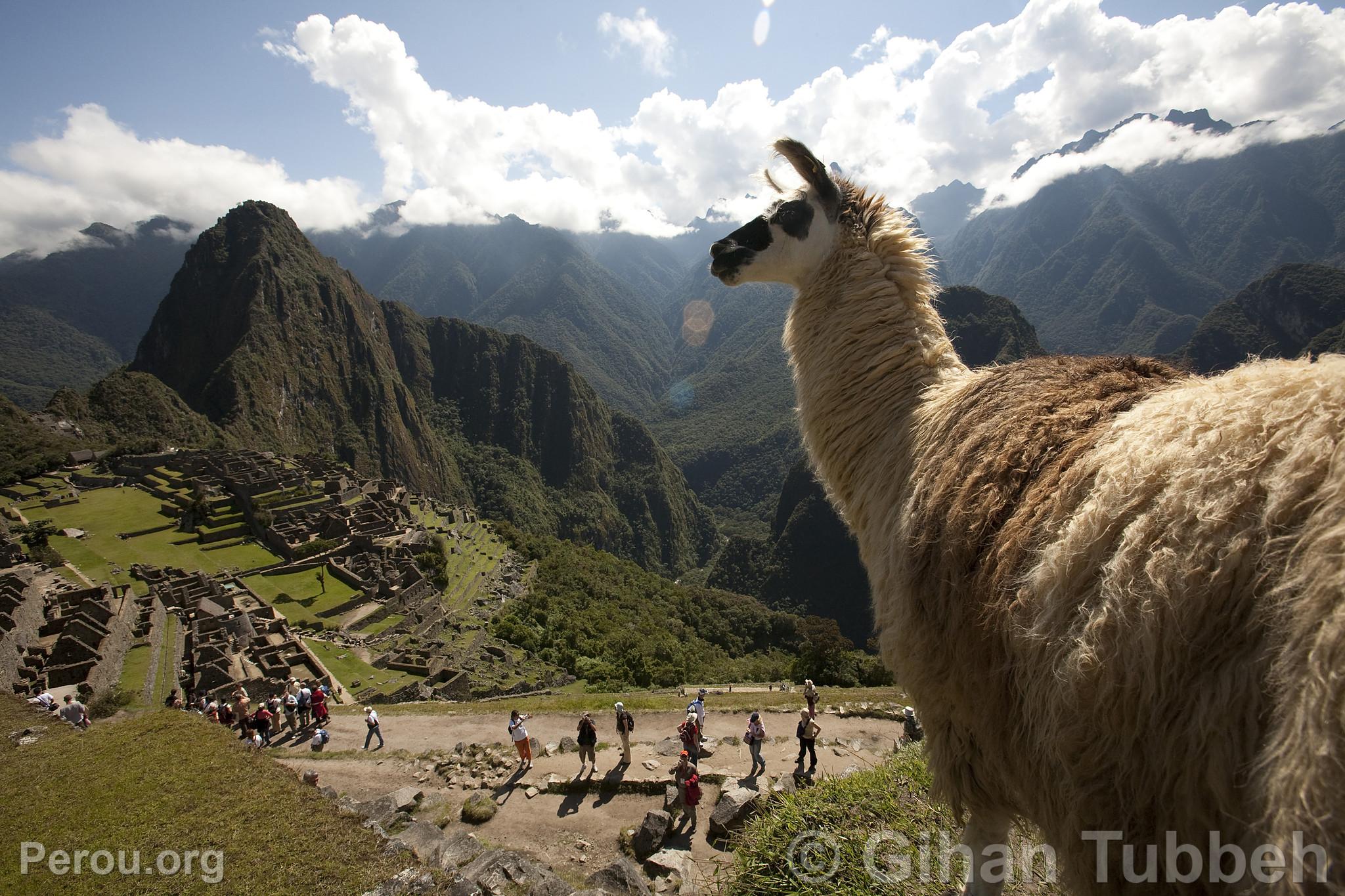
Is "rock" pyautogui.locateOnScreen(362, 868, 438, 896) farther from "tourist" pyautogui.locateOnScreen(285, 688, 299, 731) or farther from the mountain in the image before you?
the mountain

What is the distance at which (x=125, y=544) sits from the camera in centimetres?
3888

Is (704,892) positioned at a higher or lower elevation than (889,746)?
higher

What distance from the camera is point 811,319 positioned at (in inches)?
141

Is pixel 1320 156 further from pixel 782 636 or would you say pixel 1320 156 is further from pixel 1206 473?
pixel 1206 473

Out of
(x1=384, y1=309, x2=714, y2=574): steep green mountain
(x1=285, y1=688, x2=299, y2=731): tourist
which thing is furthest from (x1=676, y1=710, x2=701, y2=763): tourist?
(x1=384, y1=309, x2=714, y2=574): steep green mountain

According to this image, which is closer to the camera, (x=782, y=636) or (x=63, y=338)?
(x=782, y=636)

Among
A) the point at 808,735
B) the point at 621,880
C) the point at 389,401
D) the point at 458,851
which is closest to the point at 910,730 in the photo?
the point at 808,735

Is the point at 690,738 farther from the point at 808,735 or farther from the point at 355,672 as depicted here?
the point at 355,672

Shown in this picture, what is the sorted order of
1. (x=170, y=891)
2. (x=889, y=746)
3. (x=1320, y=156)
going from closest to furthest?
(x=170, y=891)
(x=889, y=746)
(x=1320, y=156)

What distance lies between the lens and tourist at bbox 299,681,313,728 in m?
13.6

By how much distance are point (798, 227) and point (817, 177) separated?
325 millimetres

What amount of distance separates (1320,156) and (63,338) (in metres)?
371

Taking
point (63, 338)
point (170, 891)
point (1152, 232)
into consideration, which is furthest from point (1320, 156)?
point (63, 338)

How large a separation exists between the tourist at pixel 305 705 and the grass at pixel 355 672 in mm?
10640
